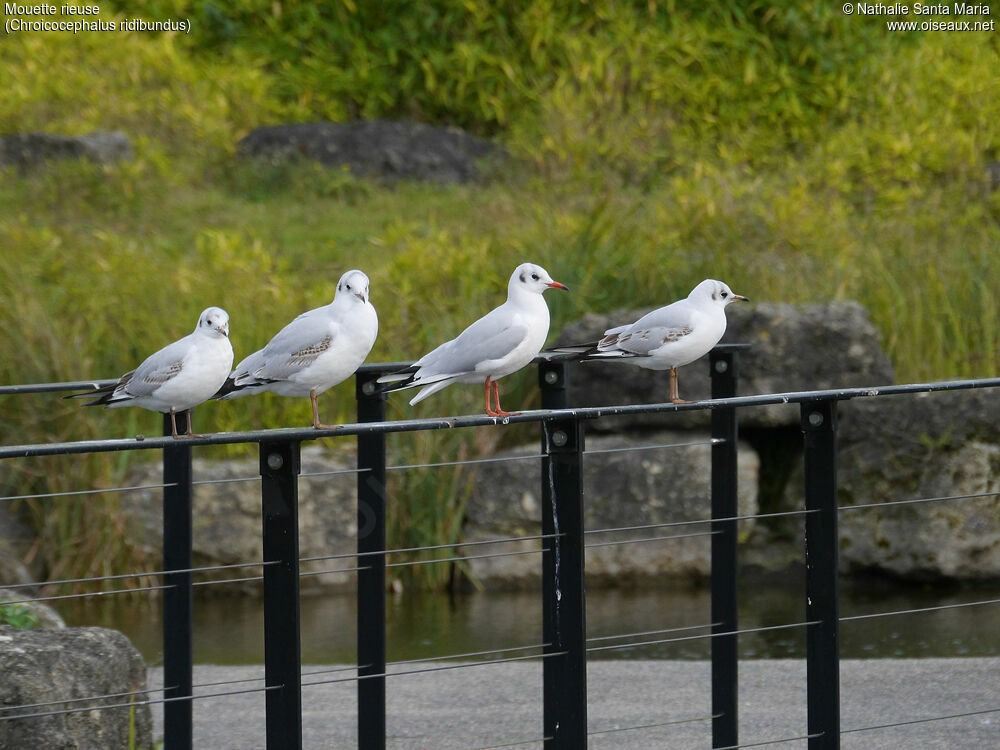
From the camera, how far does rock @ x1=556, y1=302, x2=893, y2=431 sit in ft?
23.7

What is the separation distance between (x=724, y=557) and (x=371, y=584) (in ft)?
3.38

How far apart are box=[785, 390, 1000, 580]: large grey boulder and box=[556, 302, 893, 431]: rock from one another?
214 mm

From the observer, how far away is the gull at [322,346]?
2990 mm

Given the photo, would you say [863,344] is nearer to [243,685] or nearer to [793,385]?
[793,385]

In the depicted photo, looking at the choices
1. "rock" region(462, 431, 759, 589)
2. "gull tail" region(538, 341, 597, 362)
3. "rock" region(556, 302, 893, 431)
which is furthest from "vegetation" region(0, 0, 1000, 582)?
"gull tail" region(538, 341, 597, 362)

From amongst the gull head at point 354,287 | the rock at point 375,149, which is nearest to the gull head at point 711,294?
the gull head at point 354,287

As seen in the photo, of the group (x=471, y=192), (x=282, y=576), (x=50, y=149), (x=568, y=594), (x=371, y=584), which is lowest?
(x=371, y=584)

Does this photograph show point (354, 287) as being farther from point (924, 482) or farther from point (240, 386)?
point (924, 482)

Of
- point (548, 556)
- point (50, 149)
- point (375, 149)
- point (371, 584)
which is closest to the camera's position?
point (371, 584)

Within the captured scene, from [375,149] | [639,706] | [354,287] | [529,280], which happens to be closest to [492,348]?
[529,280]

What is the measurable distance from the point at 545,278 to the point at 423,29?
11.3m

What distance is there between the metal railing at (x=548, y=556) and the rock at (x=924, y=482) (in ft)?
9.00

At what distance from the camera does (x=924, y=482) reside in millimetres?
7188

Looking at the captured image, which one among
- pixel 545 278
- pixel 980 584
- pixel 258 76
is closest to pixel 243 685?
pixel 545 278
